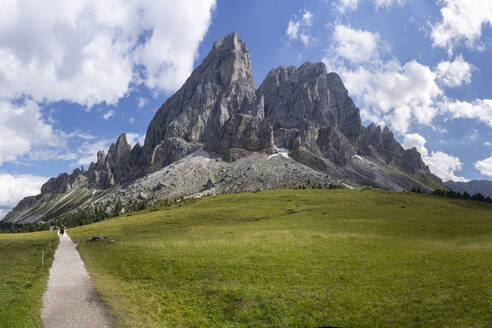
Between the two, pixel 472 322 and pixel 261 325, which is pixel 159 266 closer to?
pixel 261 325

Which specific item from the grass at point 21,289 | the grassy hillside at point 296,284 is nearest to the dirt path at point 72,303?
the grass at point 21,289

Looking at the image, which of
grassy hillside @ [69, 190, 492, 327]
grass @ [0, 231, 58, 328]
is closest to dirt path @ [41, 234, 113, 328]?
grass @ [0, 231, 58, 328]

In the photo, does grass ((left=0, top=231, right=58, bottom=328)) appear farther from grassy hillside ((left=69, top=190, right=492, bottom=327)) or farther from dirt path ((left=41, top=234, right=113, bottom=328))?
grassy hillside ((left=69, top=190, right=492, bottom=327))

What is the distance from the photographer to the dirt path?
1559 centimetres

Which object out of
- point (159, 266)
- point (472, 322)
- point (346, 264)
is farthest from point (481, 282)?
point (159, 266)

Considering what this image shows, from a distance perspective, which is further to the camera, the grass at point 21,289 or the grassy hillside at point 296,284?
the grassy hillside at point 296,284

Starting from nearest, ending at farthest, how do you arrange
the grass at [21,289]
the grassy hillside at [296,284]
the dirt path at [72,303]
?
1. the dirt path at [72,303]
2. the grass at [21,289]
3. the grassy hillside at [296,284]

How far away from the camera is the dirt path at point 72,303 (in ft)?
51.2

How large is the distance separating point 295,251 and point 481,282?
17.6 metres

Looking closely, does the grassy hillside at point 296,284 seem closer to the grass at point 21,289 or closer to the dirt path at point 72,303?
the dirt path at point 72,303

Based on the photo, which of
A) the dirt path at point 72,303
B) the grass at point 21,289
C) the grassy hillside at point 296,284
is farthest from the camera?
the grassy hillside at point 296,284

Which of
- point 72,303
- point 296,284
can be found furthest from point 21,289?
point 296,284

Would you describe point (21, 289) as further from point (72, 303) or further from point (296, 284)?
point (296, 284)

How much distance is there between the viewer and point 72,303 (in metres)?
18.4
